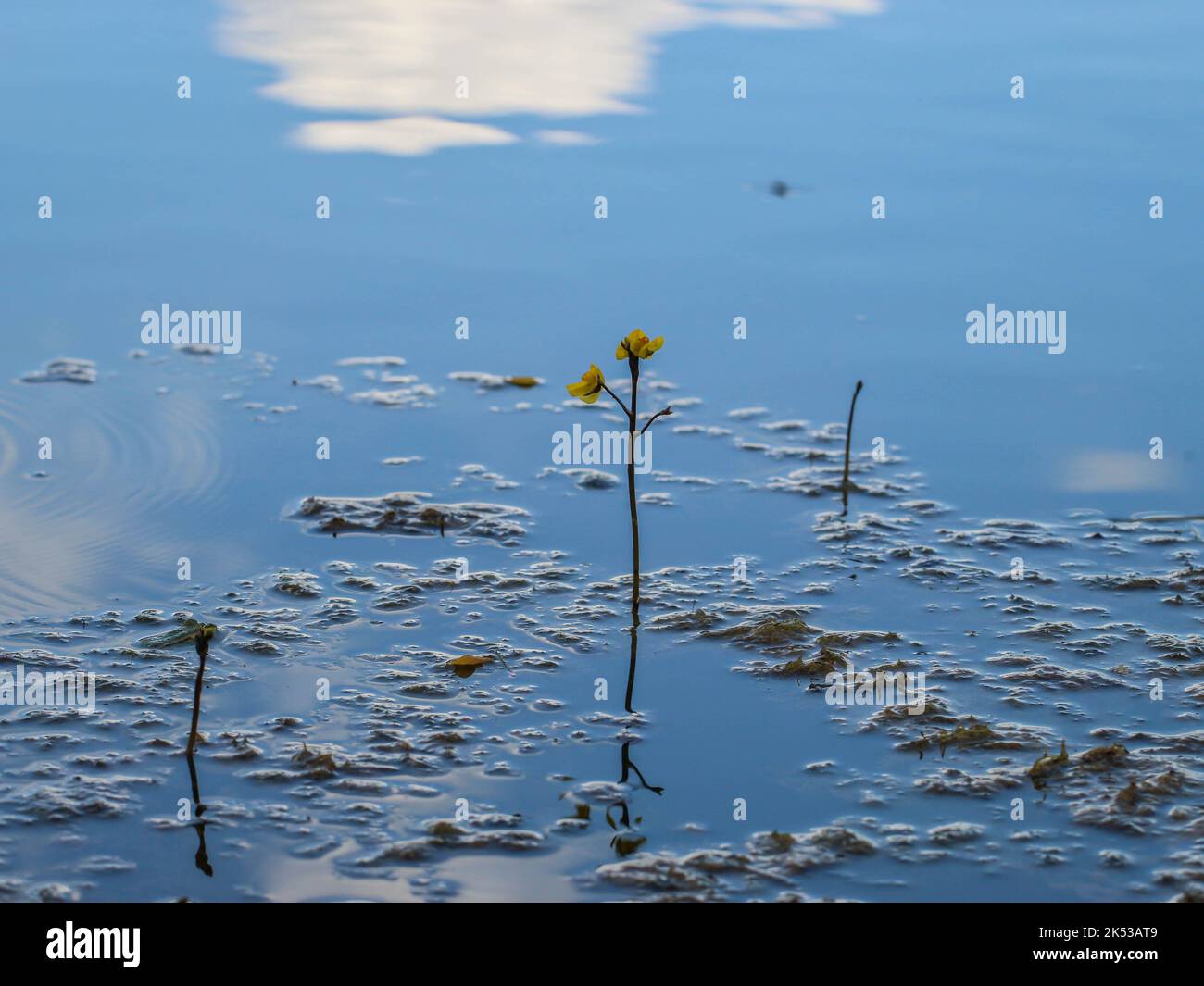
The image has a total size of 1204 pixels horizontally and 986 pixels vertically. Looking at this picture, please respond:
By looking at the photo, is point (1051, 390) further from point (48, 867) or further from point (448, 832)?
point (48, 867)

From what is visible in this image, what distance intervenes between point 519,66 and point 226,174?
10.4ft

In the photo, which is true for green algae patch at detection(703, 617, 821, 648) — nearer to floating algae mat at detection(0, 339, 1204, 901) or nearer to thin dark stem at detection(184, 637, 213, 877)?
floating algae mat at detection(0, 339, 1204, 901)

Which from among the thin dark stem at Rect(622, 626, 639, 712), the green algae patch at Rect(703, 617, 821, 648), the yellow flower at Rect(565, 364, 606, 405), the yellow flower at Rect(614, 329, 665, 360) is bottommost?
the thin dark stem at Rect(622, 626, 639, 712)

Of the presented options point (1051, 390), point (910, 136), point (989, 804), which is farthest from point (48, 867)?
point (910, 136)

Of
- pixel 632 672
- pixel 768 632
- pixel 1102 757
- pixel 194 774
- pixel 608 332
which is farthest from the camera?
pixel 608 332

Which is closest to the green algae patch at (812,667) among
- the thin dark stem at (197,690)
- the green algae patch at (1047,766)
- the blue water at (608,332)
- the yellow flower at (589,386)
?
the blue water at (608,332)

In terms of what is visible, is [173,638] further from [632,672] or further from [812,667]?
[812,667]

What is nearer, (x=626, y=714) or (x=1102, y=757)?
(x=1102, y=757)

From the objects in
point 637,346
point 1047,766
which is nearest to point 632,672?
point 637,346

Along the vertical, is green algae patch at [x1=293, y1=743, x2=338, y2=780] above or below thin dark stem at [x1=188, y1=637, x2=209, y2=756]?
below

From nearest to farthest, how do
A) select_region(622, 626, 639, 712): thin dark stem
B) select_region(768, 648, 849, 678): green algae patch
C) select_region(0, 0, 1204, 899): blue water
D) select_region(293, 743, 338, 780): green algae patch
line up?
select_region(293, 743, 338, 780): green algae patch
select_region(0, 0, 1204, 899): blue water
select_region(622, 626, 639, 712): thin dark stem
select_region(768, 648, 849, 678): green algae patch

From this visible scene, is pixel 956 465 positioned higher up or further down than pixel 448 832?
higher up

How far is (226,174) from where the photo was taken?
30.6 ft

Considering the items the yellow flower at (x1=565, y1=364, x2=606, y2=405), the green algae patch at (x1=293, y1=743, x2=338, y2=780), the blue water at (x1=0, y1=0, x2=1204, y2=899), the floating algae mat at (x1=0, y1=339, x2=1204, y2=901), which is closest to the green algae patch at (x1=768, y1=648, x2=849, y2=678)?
the floating algae mat at (x1=0, y1=339, x2=1204, y2=901)
